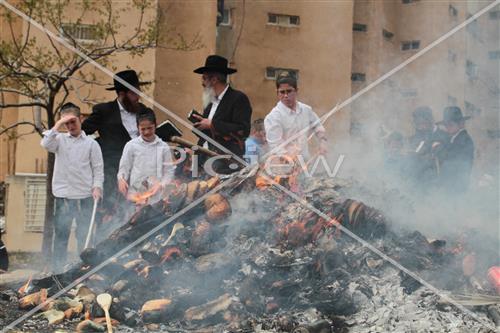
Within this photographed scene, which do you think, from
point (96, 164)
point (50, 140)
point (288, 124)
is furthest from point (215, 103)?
point (50, 140)

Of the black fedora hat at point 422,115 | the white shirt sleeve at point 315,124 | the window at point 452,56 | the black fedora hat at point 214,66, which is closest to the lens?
the black fedora hat at point 214,66

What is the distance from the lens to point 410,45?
28.6 m

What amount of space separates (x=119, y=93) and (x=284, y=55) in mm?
16151

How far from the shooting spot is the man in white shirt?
7.61 metres

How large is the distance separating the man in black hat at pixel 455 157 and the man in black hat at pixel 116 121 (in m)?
4.08

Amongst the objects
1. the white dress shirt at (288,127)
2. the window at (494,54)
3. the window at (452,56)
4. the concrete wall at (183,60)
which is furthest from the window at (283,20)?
the white dress shirt at (288,127)

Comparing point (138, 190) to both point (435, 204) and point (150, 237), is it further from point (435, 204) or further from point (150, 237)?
point (435, 204)

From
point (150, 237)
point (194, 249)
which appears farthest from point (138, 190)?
point (194, 249)

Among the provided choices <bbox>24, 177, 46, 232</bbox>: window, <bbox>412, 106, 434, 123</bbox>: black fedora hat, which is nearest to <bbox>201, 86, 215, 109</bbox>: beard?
<bbox>412, 106, 434, 123</bbox>: black fedora hat

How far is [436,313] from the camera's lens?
5.46m

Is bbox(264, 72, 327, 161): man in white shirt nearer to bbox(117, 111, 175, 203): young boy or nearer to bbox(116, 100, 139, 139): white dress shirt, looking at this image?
bbox(117, 111, 175, 203): young boy

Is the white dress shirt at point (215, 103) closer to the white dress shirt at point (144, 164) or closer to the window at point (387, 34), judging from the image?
the white dress shirt at point (144, 164)

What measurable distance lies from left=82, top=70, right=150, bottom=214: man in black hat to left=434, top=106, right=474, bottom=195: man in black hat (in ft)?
13.4

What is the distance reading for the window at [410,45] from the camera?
28.3m
